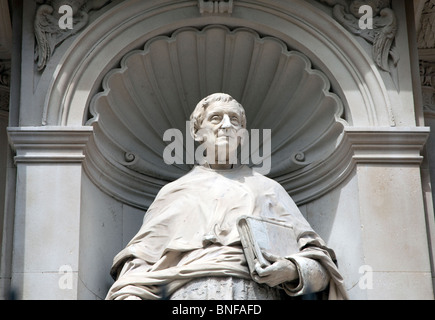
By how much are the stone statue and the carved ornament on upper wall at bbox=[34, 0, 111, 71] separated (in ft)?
3.52

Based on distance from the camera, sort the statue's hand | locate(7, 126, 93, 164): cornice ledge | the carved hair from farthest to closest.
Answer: the carved hair → locate(7, 126, 93, 164): cornice ledge → the statue's hand

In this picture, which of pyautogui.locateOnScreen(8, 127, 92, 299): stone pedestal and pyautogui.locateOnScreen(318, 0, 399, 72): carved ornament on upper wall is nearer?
pyautogui.locateOnScreen(8, 127, 92, 299): stone pedestal

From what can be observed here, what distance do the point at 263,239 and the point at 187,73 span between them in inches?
87.6

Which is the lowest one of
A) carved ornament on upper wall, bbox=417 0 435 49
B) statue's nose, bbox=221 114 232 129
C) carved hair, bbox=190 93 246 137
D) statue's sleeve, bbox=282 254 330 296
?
statue's sleeve, bbox=282 254 330 296

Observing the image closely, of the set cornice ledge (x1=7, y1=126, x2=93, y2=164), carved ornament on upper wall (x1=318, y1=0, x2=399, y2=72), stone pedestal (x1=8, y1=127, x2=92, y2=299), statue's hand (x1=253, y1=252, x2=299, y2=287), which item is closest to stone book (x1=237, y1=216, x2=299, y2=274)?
statue's hand (x1=253, y1=252, x2=299, y2=287)

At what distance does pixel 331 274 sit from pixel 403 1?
245 cm

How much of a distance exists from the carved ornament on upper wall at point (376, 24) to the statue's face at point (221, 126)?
110 cm

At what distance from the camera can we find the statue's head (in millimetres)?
10555

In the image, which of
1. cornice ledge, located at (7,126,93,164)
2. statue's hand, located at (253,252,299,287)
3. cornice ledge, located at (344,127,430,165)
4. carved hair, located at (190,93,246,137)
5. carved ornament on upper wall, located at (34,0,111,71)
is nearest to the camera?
statue's hand, located at (253,252,299,287)

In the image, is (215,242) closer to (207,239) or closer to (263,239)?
(207,239)

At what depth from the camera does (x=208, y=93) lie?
1157 cm

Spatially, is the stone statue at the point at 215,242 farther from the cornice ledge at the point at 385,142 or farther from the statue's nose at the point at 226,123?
the cornice ledge at the point at 385,142

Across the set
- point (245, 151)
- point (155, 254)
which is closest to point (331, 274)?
point (155, 254)
